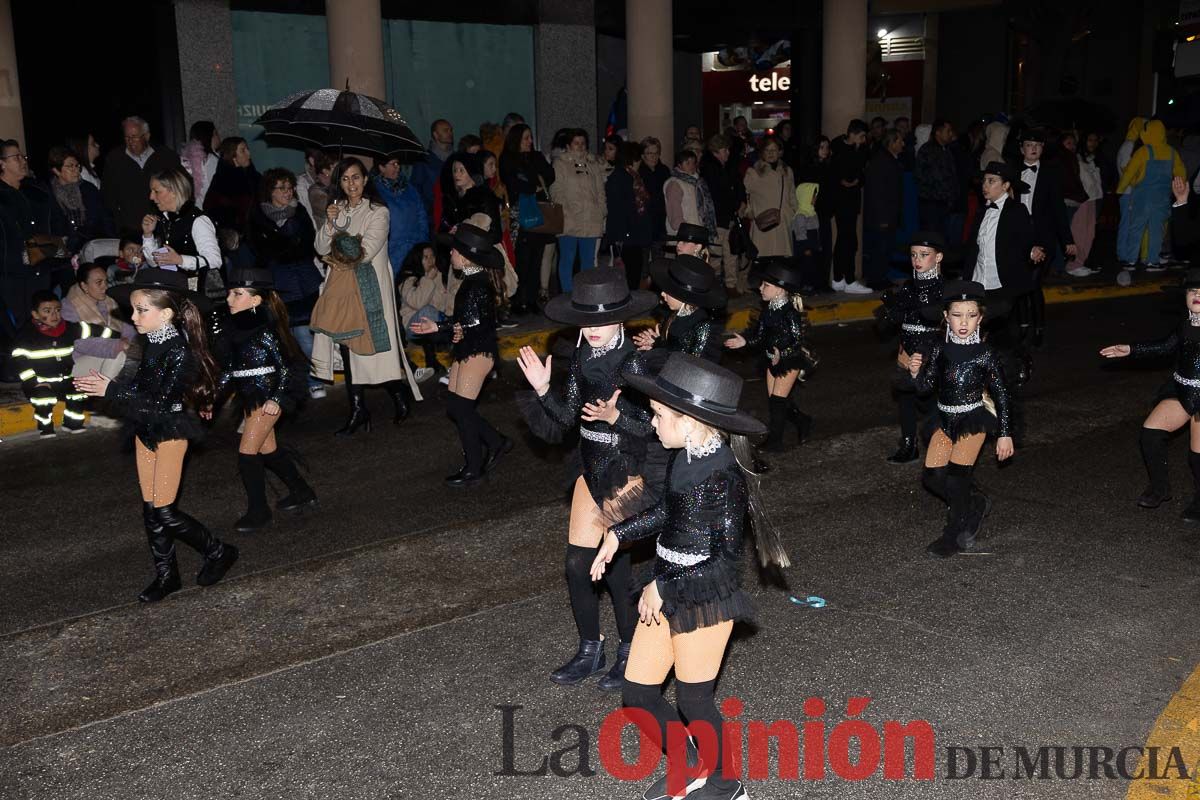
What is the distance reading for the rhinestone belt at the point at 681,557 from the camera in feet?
15.3

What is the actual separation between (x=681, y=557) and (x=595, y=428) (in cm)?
125

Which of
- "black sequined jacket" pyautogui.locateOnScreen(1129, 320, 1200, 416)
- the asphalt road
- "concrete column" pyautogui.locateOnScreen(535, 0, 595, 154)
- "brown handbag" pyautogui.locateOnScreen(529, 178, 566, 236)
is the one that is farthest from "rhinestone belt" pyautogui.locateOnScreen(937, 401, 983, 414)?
"concrete column" pyautogui.locateOnScreen(535, 0, 595, 154)

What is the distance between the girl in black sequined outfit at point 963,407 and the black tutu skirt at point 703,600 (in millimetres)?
3030

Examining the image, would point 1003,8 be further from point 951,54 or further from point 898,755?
point 898,755

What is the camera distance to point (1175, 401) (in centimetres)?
807

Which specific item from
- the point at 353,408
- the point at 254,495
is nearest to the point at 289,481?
the point at 254,495

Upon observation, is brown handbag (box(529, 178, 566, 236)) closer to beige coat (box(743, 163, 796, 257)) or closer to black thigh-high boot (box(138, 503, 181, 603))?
beige coat (box(743, 163, 796, 257))

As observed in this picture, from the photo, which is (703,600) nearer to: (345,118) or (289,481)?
(289,481)

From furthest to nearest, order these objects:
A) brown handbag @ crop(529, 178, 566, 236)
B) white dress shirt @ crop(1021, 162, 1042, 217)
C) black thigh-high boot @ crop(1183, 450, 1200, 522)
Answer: brown handbag @ crop(529, 178, 566, 236) → white dress shirt @ crop(1021, 162, 1042, 217) → black thigh-high boot @ crop(1183, 450, 1200, 522)

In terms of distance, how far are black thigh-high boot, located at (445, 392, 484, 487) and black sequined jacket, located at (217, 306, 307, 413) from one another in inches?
55.6

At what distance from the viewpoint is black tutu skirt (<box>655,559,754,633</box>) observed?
15.2ft

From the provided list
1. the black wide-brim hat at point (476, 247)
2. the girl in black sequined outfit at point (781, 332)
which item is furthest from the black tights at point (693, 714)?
the girl in black sequined outfit at point (781, 332)

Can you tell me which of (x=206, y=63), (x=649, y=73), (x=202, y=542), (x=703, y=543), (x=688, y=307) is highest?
(x=206, y=63)

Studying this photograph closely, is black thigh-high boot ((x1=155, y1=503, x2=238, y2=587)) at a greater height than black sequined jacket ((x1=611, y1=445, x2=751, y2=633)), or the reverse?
black sequined jacket ((x1=611, y1=445, x2=751, y2=633))
